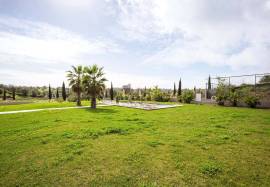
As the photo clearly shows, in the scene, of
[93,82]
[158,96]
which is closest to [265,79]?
[158,96]

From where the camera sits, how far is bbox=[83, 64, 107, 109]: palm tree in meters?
17.9

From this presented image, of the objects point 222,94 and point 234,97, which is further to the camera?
point 222,94

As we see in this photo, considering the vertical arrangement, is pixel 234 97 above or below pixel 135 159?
above

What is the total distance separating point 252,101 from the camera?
1806 cm

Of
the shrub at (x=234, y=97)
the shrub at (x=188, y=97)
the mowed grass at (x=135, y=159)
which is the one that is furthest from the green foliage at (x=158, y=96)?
the mowed grass at (x=135, y=159)

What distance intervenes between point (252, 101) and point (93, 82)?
1975 cm

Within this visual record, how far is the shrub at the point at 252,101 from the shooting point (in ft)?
58.8

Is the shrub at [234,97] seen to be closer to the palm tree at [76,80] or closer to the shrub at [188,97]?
the shrub at [188,97]

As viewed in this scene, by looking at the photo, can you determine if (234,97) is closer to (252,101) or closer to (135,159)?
(252,101)

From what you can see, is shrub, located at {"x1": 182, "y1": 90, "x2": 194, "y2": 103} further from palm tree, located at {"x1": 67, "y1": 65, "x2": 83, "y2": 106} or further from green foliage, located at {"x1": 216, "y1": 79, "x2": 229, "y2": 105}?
palm tree, located at {"x1": 67, "y1": 65, "x2": 83, "y2": 106}

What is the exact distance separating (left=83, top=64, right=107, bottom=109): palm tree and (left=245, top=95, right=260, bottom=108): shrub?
18.2 m

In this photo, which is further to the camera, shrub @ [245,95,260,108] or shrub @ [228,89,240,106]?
shrub @ [228,89,240,106]

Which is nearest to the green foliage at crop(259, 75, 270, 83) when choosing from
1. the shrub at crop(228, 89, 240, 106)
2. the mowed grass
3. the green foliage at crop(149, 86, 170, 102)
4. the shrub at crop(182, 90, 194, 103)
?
the shrub at crop(228, 89, 240, 106)

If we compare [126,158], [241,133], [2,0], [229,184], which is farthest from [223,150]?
[2,0]
